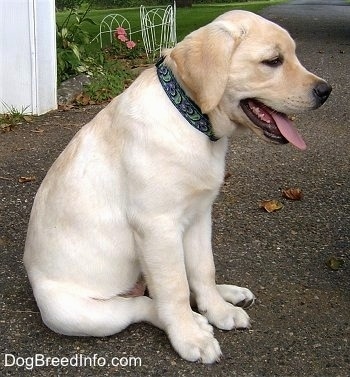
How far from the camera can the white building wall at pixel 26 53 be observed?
669cm

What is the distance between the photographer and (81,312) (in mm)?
2887

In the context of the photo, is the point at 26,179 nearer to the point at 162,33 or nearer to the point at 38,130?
the point at 38,130

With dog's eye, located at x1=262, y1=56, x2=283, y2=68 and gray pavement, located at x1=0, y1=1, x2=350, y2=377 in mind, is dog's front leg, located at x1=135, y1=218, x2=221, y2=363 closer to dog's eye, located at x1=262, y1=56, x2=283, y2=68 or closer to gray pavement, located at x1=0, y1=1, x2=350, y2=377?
gray pavement, located at x1=0, y1=1, x2=350, y2=377

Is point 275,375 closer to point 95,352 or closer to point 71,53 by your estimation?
point 95,352

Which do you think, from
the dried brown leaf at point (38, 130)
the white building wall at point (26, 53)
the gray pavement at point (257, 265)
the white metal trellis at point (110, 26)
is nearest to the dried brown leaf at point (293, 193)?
the gray pavement at point (257, 265)

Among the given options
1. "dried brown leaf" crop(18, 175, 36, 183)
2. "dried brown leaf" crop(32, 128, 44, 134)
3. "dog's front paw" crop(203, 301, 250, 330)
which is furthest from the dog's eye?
"dried brown leaf" crop(32, 128, 44, 134)

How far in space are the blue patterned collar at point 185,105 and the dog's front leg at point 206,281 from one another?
18.4 inches

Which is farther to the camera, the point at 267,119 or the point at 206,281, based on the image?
the point at 206,281

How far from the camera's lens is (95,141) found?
2.97m

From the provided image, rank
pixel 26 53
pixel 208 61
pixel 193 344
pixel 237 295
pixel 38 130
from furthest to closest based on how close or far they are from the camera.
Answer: pixel 26 53 < pixel 38 130 < pixel 237 295 < pixel 193 344 < pixel 208 61

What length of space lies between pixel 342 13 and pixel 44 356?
741 inches

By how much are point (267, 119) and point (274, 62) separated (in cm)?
24

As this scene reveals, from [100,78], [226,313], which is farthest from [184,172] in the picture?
[100,78]

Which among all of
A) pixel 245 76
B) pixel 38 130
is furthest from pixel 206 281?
pixel 38 130
